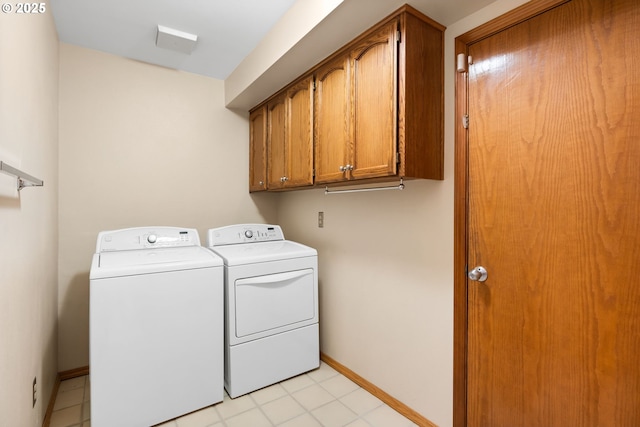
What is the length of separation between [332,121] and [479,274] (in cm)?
119

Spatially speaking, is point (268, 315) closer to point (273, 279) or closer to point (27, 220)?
point (273, 279)

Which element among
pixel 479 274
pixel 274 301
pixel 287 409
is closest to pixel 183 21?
pixel 274 301

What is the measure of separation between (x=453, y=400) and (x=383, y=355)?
0.50 meters

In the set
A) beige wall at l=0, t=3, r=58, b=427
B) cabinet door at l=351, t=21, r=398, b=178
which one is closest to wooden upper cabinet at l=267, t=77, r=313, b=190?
cabinet door at l=351, t=21, r=398, b=178

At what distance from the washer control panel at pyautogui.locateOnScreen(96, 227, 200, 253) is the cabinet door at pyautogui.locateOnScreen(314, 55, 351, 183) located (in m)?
1.22

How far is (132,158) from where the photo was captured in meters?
2.55

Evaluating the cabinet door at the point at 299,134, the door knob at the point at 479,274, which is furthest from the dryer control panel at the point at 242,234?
the door knob at the point at 479,274

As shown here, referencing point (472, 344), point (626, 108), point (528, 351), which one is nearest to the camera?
point (626, 108)

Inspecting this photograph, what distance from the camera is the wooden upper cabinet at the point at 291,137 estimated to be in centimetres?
212

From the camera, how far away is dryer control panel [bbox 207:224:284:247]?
101 inches

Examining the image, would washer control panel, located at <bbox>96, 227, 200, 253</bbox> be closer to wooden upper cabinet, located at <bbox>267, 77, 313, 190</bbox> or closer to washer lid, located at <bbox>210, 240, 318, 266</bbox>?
washer lid, located at <bbox>210, 240, 318, 266</bbox>

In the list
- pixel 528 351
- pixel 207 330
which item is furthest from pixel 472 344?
pixel 207 330

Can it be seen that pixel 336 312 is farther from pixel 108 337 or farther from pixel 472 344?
pixel 108 337

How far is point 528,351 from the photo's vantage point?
1.34m
